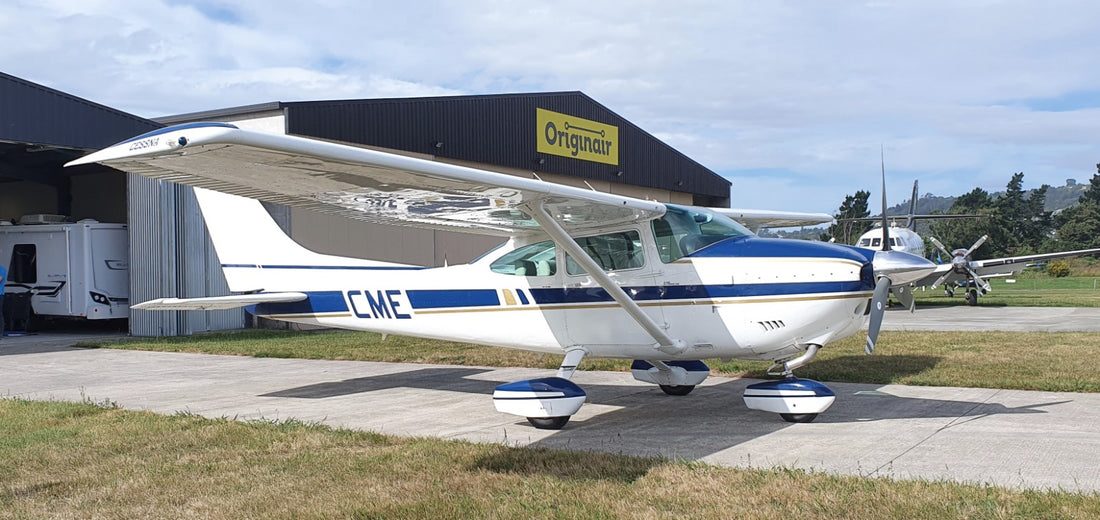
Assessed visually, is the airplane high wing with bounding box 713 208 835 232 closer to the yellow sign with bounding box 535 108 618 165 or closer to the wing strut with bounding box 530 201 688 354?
the wing strut with bounding box 530 201 688 354

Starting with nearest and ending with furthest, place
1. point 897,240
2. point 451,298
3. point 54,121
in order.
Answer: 1. point 451,298
2. point 54,121
3. point 897,240

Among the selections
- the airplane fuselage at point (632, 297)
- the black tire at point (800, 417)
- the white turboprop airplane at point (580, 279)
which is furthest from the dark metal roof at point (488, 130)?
the black tire at point (800, 417)

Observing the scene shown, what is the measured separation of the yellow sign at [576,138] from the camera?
2470 cm

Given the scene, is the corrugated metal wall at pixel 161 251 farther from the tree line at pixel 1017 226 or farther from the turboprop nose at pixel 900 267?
the tree line at pixel 1017 226

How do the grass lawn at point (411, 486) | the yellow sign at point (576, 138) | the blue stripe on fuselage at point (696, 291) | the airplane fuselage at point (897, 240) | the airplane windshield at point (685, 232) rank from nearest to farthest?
the grass lawn at point (411, 486) → the blue stripe on fuselage at point (696, 291) → the airplane windshield at point (685, 232) → the yellow sign at point (576, 138) → the airplane fuselage at point (897, 240)

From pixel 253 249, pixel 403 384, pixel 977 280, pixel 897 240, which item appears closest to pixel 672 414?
A: pixel 403 384

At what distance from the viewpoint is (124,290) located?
1908cm

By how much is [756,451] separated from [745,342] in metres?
1.26

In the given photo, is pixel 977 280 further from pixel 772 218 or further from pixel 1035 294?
pixel 772 218

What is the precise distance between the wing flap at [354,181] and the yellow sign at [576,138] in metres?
16.6

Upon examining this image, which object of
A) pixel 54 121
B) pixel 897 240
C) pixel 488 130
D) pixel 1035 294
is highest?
pixel 488 130

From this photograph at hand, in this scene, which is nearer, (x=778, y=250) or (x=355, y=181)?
(x=355, y=181)

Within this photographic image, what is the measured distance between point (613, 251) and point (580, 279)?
413 mm

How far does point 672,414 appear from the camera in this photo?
774 centimetres
